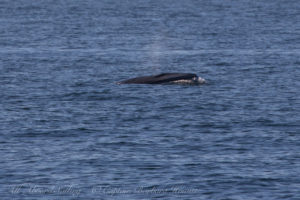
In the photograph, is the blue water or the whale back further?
the whale back

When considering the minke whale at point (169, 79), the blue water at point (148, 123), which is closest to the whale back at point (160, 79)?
the minke whale at point (169, 79)

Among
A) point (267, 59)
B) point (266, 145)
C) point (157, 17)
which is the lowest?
point (157, 17)

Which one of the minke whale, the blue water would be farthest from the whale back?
the blue water

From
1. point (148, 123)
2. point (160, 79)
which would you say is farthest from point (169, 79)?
point (148, 123)

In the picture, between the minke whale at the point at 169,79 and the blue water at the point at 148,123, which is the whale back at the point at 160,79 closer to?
the minke whale at the point at 169,79

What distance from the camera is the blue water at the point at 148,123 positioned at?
116 feet

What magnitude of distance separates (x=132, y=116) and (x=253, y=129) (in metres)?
6.97

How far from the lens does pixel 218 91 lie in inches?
2325

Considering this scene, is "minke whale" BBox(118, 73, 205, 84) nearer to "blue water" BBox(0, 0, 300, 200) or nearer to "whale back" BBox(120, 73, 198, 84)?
→ "whale back" BBox(120, 73, 198, 84)

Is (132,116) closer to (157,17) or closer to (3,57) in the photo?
(3,57)

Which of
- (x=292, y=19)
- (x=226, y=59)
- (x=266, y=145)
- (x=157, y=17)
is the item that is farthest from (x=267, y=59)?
(x=157, y=17)

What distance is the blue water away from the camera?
3525cm

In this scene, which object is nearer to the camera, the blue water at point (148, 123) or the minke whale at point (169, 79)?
the blue water at point (148, 123)

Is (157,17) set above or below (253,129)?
below
